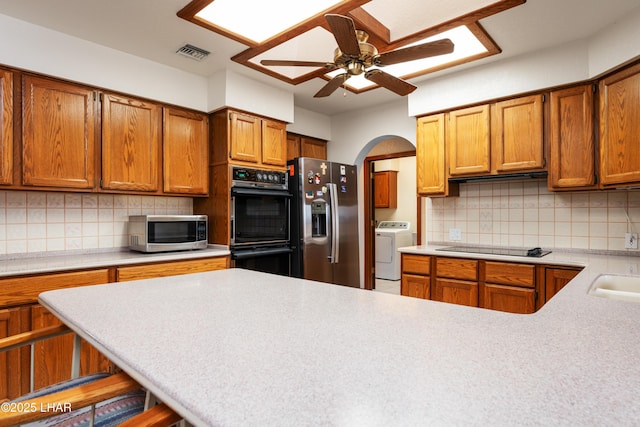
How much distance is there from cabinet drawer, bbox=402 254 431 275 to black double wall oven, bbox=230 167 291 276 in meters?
1.11

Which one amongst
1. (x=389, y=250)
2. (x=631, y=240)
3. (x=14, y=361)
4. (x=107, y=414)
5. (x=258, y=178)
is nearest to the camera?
(x=107, y=414)

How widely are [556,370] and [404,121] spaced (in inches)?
141

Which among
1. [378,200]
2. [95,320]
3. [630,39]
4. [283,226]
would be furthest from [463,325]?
[378,200]

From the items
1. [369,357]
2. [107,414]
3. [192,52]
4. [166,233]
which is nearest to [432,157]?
[192,52]

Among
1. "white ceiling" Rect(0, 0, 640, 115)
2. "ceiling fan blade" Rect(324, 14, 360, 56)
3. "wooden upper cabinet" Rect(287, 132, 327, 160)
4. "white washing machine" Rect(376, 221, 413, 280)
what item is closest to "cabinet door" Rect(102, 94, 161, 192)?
"white ceiling" Rect(0, 0, 640, 115)

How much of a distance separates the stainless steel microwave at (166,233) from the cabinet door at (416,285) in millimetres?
1786

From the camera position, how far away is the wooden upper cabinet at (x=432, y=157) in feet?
10.6

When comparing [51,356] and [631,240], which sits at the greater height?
[631,240]

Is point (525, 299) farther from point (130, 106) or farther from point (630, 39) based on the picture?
point (130, 106)

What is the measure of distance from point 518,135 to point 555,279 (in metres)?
1.15

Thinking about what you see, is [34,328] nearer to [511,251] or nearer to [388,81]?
[388,81]

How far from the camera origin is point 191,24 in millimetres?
2336

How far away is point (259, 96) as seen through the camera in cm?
335

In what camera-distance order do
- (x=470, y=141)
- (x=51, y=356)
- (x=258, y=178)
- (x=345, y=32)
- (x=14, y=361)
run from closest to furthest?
(x=345, y=32), (x=14, y=361), (x=51, y=356), (x=470, y=141), (x=258, y=178)
